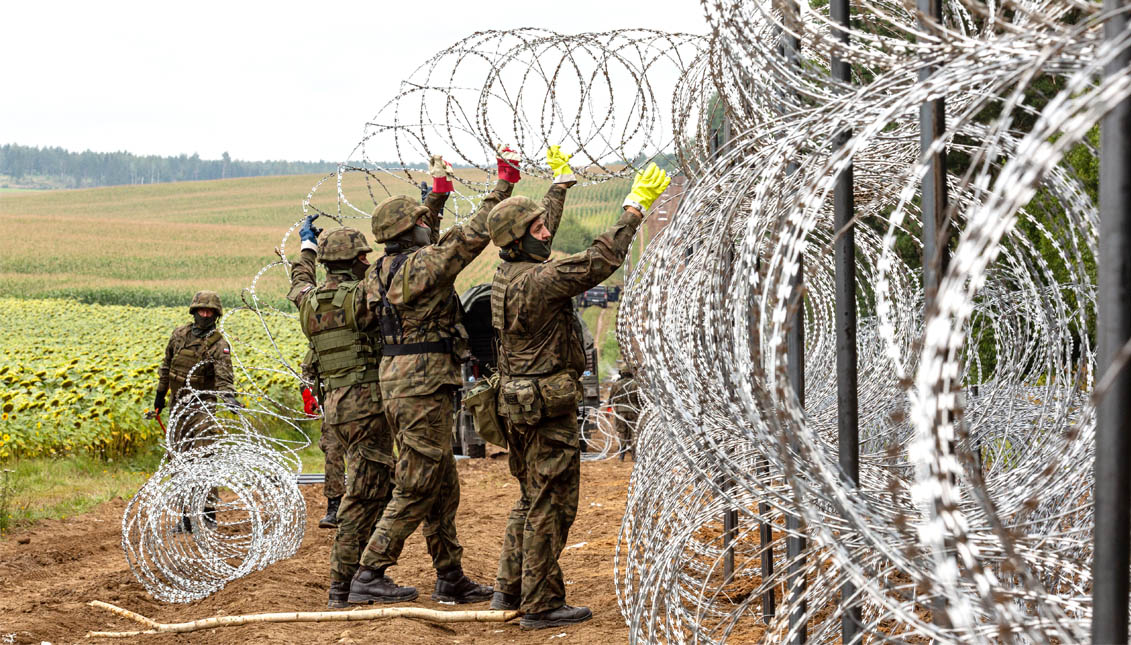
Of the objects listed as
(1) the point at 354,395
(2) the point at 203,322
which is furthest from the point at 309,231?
(2) the point at 203,322

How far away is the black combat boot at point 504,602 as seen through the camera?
602 centimetres

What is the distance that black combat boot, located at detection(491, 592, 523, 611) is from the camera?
19.7 feet

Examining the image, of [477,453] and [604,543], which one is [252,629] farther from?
[477,453]

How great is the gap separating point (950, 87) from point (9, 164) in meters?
113

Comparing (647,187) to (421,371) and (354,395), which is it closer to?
(421,371)

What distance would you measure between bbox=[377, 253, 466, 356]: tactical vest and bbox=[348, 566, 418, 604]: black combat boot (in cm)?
127

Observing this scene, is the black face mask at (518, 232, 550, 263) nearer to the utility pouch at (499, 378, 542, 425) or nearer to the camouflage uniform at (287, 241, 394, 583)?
the utility pouch at (499, 378, 542, 425)

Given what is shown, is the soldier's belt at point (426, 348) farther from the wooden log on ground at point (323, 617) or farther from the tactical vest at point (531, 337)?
the wooden log on ground at point (323, 617)

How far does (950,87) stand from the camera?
2447 mm

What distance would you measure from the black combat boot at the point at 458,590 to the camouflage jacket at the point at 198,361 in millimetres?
3726

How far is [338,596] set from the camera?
6625 millimetres

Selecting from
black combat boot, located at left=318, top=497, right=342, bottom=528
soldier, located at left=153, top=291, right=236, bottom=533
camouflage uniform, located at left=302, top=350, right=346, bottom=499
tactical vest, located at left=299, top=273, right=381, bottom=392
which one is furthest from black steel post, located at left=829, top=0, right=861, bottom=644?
soldier, located at left=153, top=291, right=236, bottom=533

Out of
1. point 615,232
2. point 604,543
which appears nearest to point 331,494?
point 604,543

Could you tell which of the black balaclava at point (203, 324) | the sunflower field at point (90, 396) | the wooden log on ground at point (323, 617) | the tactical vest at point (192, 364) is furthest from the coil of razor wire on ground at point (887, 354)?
the black balaclava at point (203, 324)
